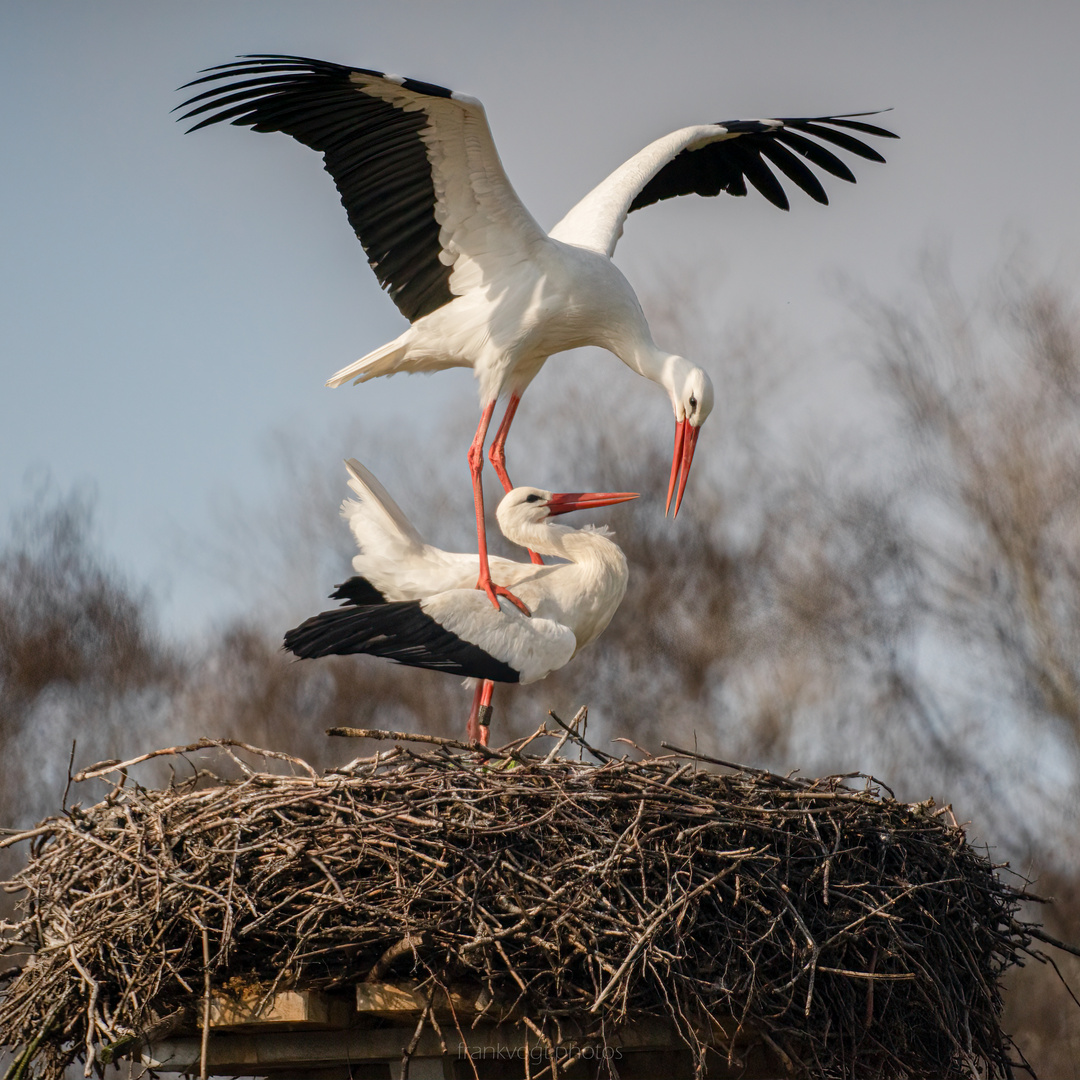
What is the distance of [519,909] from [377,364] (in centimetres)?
324

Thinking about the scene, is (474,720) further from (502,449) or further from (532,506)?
(502,449)

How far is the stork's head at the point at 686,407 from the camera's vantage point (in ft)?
18.5

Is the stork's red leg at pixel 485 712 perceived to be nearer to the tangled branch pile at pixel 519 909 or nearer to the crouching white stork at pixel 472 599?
the crouching white stork at pixel 472 599

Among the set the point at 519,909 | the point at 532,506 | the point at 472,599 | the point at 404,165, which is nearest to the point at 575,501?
the point at 532,506

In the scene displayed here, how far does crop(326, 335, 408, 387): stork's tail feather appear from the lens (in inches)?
238

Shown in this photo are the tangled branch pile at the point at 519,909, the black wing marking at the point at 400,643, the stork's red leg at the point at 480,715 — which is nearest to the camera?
the tangled branch pile at the point at 519,909

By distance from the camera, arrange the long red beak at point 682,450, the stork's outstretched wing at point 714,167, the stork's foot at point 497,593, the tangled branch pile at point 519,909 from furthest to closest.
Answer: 1. the stork's outstretched wing at point 714,167
2. the long red beak at point 682,450
3. the stork's foot at point 497,593
4. the tangled branch pile at point 519,909

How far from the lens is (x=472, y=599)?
4871 mm

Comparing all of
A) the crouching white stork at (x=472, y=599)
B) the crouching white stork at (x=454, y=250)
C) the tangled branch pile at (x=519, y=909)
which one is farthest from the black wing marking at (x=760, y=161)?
the tangled branch pile at (x=519, y=909)

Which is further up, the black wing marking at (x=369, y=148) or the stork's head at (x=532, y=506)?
the black wing marking at (x=369, y=148)

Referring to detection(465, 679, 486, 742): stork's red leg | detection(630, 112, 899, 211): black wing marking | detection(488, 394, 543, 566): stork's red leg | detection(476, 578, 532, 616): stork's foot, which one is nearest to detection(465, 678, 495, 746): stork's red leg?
detection(465, 679, 486, 742): stork's red leg

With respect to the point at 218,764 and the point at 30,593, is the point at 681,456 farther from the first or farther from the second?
the point at 30,593

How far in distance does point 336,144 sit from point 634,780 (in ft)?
10.1

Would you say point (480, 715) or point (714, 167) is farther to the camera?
point (714, 167)
